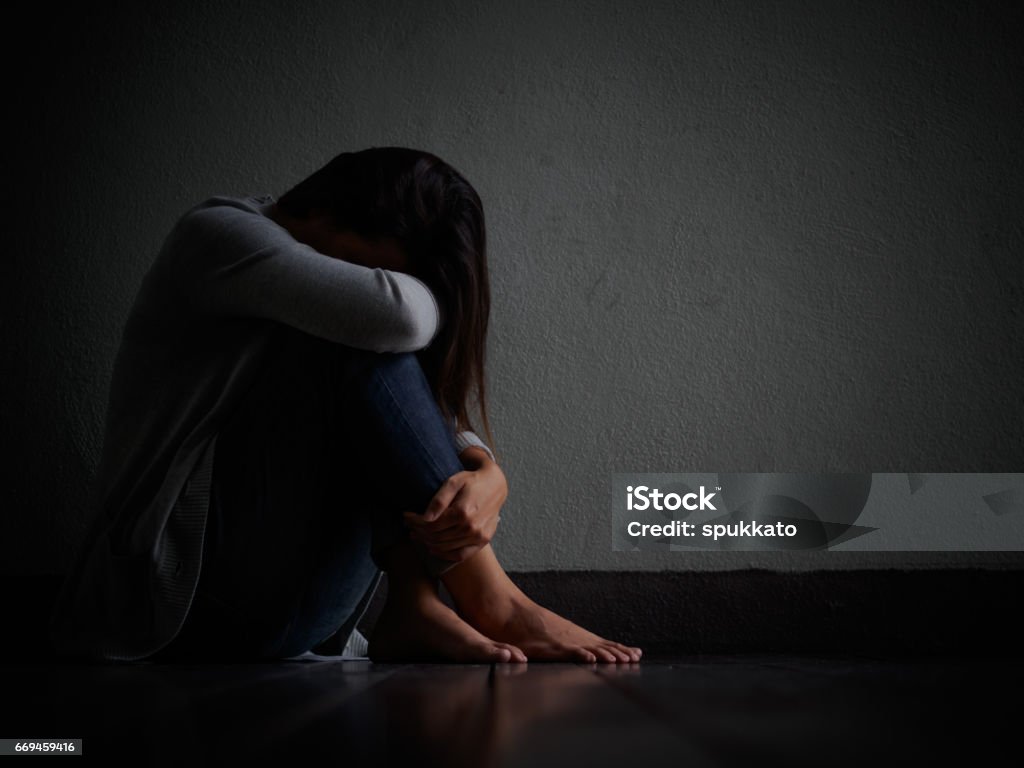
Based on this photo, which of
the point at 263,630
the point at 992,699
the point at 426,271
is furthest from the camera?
the point at 426,271

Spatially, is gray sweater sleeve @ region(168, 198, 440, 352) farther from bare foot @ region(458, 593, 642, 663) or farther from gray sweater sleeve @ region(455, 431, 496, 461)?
bare foot @ region(458, 593, 642, 663)

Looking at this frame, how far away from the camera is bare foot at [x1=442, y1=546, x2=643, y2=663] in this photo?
0.90 metres

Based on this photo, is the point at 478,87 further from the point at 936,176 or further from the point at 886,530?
the point at 886,530

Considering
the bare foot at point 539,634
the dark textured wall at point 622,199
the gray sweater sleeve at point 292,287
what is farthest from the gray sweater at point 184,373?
the dark textured wall at point 622,199

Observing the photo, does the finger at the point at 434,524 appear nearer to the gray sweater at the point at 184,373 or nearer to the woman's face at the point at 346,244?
the gray sweater at the point at 184,373

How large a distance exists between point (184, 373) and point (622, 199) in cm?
88

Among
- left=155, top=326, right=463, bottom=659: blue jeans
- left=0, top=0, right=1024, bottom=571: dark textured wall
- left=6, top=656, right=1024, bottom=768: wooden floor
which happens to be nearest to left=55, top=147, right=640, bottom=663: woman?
left=155, top=326, right=463, bottom=659: blue jeans

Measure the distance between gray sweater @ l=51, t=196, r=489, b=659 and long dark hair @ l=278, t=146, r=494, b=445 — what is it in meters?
0.09

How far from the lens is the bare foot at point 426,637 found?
2.79 ft

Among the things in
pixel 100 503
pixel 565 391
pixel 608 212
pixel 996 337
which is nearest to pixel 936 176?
pixel 996 337

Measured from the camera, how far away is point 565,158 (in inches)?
58.4

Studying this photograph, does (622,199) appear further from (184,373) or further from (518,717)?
(518,717)

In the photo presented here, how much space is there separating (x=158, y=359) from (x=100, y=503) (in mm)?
171

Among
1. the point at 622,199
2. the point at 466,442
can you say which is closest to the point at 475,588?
the point at 466,442
